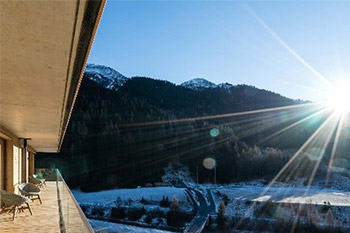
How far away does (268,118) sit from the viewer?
86.7 m

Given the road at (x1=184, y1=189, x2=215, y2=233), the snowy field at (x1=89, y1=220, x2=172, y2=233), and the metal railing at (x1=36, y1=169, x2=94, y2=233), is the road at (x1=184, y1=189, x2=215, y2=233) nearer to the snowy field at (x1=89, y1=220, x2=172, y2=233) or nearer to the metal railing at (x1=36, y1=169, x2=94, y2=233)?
the snowy field at (x1=89, y1=220, x2=172, y2=233)

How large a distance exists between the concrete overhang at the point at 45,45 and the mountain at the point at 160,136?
50.4 metres

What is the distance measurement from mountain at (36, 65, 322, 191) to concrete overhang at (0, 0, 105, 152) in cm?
5038

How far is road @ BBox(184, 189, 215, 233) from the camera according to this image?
27797mm

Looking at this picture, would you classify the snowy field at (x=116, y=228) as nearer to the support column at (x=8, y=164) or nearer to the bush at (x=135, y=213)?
the bush at (x=135, y=213)

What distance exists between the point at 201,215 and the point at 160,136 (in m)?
37.4

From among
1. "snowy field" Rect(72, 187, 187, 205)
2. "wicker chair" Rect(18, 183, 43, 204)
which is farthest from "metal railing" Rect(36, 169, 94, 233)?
"snowy field" Rect(72, 187, 187, 205)

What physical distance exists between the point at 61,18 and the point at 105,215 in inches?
1359

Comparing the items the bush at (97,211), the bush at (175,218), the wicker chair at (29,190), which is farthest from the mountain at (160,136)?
the wicker chair at (29,190)

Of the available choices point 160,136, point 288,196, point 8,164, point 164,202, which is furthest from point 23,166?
point 160,136

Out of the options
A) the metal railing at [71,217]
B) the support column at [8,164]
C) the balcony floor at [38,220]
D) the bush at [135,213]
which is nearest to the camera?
the metal railing at [71,217]

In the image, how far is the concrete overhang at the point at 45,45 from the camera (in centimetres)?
189

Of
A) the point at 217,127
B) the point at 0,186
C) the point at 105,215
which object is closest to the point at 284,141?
the point at 217,127

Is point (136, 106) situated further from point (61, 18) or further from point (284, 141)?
point (61, 18)
